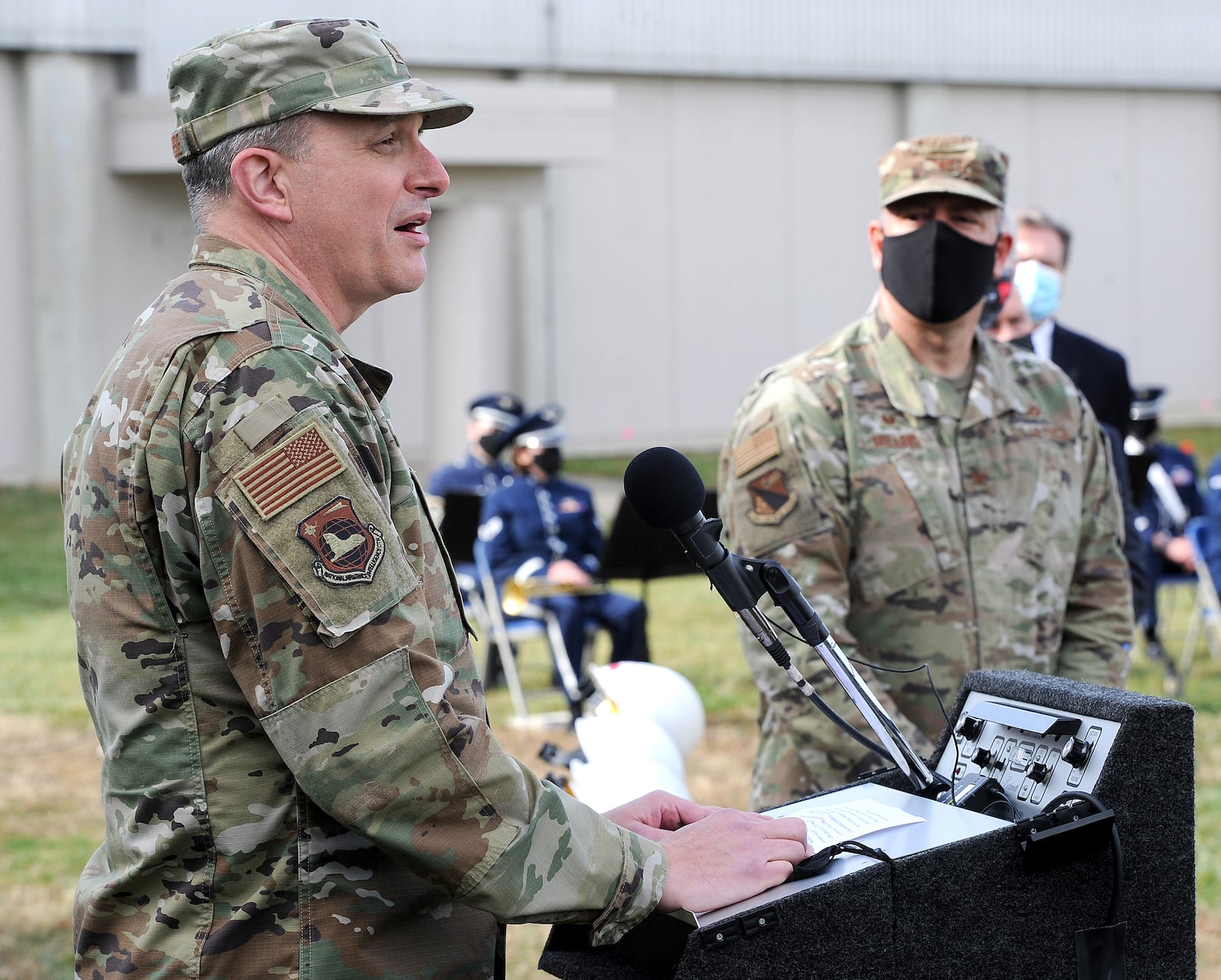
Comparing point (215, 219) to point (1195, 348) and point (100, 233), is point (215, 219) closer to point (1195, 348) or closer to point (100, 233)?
point (100, 233)

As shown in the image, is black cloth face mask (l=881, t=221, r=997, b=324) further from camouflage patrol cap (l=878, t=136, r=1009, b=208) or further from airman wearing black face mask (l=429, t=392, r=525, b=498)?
airman wearing black face mask (l=429, t=392, r=525, b=498)

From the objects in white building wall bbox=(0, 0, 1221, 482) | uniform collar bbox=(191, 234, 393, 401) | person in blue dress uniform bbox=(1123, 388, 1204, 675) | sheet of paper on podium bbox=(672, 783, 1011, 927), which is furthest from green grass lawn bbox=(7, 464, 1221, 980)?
white building wall bbox=(0, 0, 1221, 482)

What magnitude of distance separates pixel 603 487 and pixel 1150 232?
12355 millimetres

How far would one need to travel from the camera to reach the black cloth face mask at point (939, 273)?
340 cm

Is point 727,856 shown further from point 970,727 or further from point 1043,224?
point 1043,224

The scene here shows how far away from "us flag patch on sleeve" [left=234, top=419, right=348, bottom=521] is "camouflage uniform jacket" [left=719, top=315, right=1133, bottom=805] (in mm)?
1647

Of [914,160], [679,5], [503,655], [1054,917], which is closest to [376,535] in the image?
[1054,917]

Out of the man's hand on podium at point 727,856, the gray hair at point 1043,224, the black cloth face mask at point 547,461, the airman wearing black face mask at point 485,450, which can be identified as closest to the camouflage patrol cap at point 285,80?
the man's hand on podium at point 727,856

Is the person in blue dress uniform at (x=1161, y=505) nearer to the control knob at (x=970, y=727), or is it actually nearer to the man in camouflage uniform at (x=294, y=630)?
the control knob at (x=970, y=727)

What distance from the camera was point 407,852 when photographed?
1701 mm

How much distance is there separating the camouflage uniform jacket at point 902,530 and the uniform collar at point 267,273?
149 centimetres

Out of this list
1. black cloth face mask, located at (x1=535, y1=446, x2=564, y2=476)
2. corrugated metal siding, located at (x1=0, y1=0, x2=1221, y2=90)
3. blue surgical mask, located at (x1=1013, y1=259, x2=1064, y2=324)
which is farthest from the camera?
corrugated metal siding, located at (x1=0, y1=0, x2=1221, y2=90)

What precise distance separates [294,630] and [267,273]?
1.63 ft

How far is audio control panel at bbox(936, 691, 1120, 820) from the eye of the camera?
200 cm
